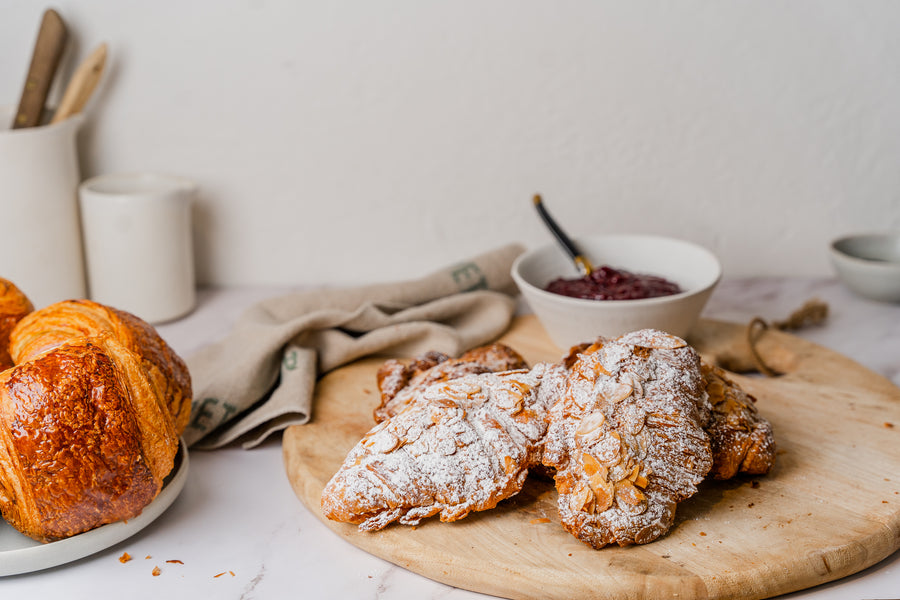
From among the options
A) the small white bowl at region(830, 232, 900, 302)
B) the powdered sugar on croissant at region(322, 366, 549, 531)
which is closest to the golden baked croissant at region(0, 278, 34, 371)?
the powdered sugar on croissant at region(322, 366, 549, 531)

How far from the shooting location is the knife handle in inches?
78.7

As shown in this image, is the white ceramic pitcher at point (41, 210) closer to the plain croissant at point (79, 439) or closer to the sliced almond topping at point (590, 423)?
the plain croissant at point (79, 439)

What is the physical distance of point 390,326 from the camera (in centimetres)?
188

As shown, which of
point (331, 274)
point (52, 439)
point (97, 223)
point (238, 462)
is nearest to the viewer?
point (52, 439)

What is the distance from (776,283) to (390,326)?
1.11 metres

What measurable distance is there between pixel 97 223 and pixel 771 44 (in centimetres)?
172

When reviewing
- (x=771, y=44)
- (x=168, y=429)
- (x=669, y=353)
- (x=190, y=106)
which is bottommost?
(x=168, y=429)

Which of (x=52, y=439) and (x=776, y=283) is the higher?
(x=52, y=439)

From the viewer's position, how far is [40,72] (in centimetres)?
201

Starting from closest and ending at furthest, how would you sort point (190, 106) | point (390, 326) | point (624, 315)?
point (624, 315), point (390, 326), point (190, 106)

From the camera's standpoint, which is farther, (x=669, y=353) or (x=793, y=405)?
(x=793, y=405)

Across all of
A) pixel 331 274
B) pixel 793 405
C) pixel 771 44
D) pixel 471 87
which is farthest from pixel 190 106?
pixel 793 405

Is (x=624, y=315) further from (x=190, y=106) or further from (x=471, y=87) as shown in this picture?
(x=190, y=106)

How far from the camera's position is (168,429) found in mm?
1270
